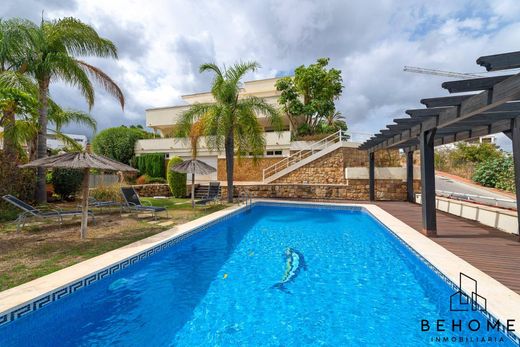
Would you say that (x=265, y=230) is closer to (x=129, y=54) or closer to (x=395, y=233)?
(x=395, y=233)

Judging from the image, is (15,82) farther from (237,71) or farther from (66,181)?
(237,71)

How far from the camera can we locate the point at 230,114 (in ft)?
43.5

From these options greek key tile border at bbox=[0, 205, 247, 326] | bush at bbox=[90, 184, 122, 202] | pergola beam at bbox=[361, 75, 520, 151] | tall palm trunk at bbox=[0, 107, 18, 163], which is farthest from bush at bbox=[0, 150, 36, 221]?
pergola beam at bbox=[361, 75, 520, 151]

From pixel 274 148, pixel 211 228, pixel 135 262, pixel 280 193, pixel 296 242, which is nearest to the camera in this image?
pixel 135 262

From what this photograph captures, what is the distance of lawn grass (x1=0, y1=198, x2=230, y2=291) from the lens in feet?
14.9

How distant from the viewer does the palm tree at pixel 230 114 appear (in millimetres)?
13055

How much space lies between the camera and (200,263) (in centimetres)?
598

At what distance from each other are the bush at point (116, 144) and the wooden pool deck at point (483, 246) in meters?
24.0

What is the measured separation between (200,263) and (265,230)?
11.9 feet

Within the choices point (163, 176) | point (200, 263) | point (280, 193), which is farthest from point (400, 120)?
point (163, 176)

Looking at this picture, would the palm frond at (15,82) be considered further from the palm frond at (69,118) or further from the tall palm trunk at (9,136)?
the palm frond at (69,118)

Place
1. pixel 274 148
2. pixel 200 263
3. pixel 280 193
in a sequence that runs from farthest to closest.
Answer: pixel 274 148 → pixel 280 193 → pixel 200 263

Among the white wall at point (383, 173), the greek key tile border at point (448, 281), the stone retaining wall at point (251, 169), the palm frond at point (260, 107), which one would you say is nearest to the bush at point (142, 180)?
the stone retaining wall at point (251, 169)

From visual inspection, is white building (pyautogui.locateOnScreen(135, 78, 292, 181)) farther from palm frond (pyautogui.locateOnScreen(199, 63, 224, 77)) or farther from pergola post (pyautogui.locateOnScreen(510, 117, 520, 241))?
pergola post (pyautogui.locateOnScreen(510, 117, 520, 241))
